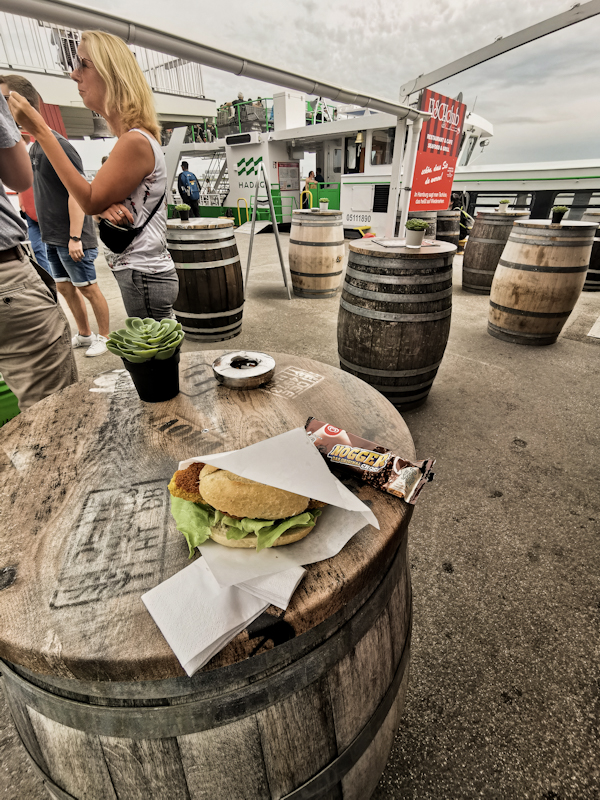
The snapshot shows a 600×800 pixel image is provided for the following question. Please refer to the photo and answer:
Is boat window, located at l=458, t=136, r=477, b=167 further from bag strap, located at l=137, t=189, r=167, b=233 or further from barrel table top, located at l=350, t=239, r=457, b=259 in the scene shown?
bag strap, located at l=137, t=189, r=167, b=233

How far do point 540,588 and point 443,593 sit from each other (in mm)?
443

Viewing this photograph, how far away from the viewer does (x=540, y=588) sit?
175 cm

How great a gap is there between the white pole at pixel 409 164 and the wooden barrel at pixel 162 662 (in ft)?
13.5

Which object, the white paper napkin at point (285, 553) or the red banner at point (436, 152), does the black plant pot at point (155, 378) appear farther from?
the red banner at point (436, 152)

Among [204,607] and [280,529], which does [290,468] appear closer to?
[280,529]

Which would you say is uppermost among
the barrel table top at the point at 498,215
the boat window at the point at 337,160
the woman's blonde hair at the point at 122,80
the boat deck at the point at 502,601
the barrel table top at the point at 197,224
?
the boat window at the point at 337,160

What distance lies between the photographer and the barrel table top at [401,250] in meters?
2.42

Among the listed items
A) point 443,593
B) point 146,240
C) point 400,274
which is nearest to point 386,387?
point 400,274

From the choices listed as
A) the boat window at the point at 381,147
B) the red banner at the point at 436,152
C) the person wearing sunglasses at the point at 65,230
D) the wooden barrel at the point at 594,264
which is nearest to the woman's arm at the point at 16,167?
the person wearing sunglasses at the point at 65,230

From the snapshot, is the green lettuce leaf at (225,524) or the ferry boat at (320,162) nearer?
the green lettuce leaf at (225,524)

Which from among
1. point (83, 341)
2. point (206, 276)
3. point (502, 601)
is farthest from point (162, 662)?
point (83, 341)

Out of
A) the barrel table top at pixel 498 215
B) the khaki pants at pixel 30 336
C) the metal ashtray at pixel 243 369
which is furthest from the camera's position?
the barrel table top at pixel 498 215

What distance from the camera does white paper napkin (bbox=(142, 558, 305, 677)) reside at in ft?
1.91

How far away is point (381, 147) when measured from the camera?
10.7 meters
